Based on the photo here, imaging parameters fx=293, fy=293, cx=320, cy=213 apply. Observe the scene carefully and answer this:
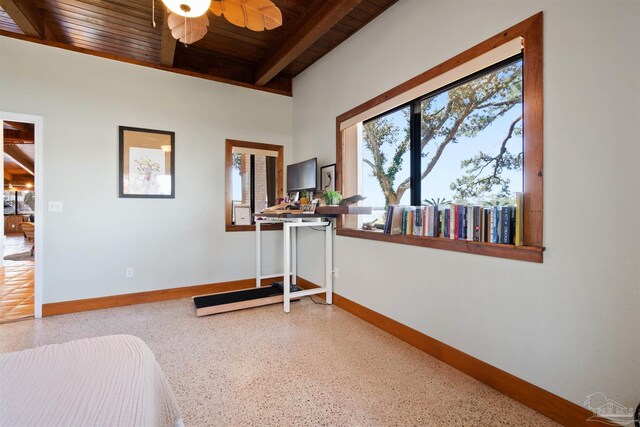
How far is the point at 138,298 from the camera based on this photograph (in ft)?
11.4

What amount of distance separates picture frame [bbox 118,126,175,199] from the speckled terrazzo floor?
1402mm

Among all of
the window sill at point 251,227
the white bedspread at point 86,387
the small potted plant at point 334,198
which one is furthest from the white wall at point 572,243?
the window sill at point 251,227

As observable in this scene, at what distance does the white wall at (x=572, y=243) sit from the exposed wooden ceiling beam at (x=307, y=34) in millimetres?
744

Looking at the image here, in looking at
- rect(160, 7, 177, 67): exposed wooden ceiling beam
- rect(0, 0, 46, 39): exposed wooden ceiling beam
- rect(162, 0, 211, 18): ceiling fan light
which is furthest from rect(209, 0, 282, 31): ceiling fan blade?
rect(0, 0, 46, 39): exposed wooden ceiling beam

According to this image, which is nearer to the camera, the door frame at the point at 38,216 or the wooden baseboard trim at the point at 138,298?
the door frame at the point at 38,216

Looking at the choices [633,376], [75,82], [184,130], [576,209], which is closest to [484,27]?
[576,209]

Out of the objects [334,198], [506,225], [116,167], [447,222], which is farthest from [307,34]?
[116,167]

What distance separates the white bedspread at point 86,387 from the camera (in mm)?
733

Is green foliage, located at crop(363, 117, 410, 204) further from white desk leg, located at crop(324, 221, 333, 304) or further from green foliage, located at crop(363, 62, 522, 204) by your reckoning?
white desk leg, located at crop(324, 221, 333, 304)

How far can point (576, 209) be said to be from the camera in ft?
4.91

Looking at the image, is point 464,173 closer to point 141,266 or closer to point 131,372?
point 131,372

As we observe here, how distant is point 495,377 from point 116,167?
4.09m

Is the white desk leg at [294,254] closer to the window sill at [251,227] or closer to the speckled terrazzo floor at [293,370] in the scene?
the window sill at [251,227]

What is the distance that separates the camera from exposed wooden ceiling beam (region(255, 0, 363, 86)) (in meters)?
2.47
